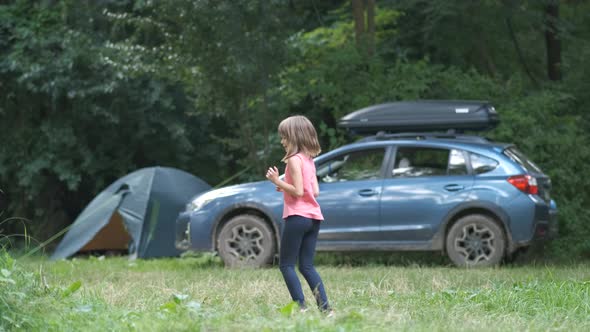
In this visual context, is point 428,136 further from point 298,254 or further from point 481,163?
point 298,254

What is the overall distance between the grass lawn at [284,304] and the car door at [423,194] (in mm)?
1278

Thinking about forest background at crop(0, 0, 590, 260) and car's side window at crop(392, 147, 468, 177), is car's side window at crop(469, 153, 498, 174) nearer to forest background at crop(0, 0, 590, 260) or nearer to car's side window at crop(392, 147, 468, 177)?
car's side window at crop(392, 147, 468, 177)

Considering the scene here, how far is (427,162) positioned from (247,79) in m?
4.23

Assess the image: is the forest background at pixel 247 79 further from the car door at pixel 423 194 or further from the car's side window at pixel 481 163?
the car door at pixel 423 194

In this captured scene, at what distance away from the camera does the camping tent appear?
1619 cm

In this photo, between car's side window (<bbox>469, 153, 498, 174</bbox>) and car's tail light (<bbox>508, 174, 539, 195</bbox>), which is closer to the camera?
car's tail light (<bbox>508, 174, 539, 195</bbox>)

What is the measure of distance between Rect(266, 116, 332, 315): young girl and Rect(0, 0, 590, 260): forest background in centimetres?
724

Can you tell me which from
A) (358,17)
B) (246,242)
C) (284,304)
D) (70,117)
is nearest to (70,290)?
(284,304)

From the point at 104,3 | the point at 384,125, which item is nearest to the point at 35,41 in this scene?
the point at 104,3

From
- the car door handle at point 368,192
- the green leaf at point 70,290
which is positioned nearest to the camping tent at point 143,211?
the car door handle at point 368,192

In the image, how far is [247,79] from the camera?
15766 millimetres

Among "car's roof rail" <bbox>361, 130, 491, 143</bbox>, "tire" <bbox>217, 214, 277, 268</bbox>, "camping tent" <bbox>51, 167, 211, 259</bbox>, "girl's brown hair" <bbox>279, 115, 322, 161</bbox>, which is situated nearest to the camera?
"girl's brown hair" <bbox>279, 115, 322, 161</bbox>

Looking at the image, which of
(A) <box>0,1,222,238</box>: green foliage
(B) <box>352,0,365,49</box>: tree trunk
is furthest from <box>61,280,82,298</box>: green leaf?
(A) <box>0,1,222,238</box>: green foliage

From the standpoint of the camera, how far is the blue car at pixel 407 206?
11.9 metres
